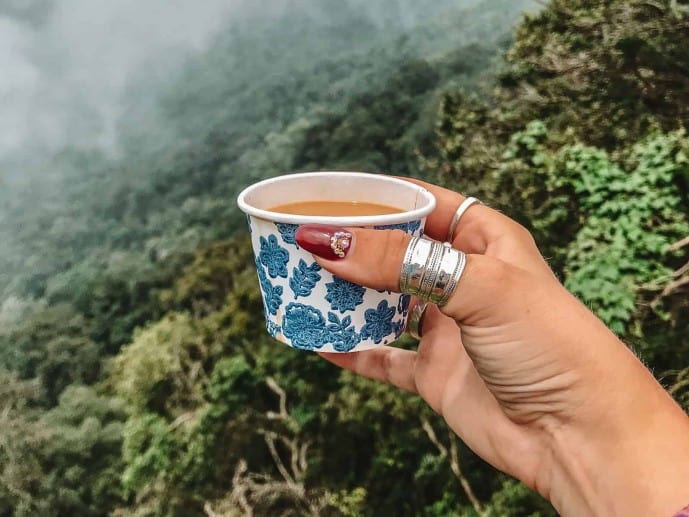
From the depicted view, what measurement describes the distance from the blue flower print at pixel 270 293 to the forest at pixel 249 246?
678mm

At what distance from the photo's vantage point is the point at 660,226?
4.25 ft

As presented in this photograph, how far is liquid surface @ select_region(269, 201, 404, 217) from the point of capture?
0.76 meters

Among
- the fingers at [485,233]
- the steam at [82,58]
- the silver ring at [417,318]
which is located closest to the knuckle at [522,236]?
the fingers at [485,233]

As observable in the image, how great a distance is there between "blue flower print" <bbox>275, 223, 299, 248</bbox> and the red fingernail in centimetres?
2

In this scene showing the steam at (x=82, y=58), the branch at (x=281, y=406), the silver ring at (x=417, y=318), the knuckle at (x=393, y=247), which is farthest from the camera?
the branch at (x=281, y=406)

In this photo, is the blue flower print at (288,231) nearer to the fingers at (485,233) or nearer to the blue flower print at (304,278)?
the blue flower print at (304,278)

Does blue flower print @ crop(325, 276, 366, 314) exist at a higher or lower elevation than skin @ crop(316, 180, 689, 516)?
higher

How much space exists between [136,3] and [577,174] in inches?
43.1

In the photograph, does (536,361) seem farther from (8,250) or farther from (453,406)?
(8,250)

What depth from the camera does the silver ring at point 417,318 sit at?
3.00 feet

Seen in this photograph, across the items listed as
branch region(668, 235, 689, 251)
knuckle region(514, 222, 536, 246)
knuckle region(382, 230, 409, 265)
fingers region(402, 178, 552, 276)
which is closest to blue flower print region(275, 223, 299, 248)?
knuckle region(382, 230, 409, 265)

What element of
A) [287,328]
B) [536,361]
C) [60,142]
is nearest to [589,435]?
[536,361]

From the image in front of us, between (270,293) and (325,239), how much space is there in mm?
155

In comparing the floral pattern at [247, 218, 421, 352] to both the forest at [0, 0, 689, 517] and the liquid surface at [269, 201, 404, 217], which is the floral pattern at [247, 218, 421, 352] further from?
the forest at [0, 0, 689, 517]
